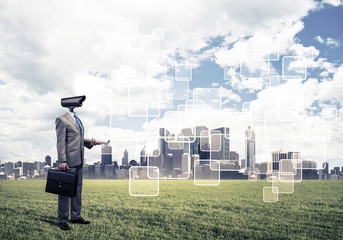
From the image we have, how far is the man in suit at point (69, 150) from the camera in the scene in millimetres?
6848

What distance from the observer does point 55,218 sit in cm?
814

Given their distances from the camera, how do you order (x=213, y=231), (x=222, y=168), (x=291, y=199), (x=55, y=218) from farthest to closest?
(x=291, y=199)
(x=222, y=168)
(x=55, y=218)
(x=213, y=231)

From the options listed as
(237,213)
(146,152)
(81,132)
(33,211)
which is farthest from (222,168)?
(33,211)

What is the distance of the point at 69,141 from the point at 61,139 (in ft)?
0.75

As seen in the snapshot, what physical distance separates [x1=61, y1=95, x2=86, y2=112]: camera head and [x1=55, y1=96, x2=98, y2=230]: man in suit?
99mm

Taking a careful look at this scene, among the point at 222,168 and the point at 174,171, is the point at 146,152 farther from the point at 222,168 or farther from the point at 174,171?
the point at 222,168

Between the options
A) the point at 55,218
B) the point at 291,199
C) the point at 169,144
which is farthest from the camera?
the point at 291,199

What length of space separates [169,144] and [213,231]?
2.71m

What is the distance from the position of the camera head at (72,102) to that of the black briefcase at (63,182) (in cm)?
150

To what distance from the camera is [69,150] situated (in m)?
7.04
